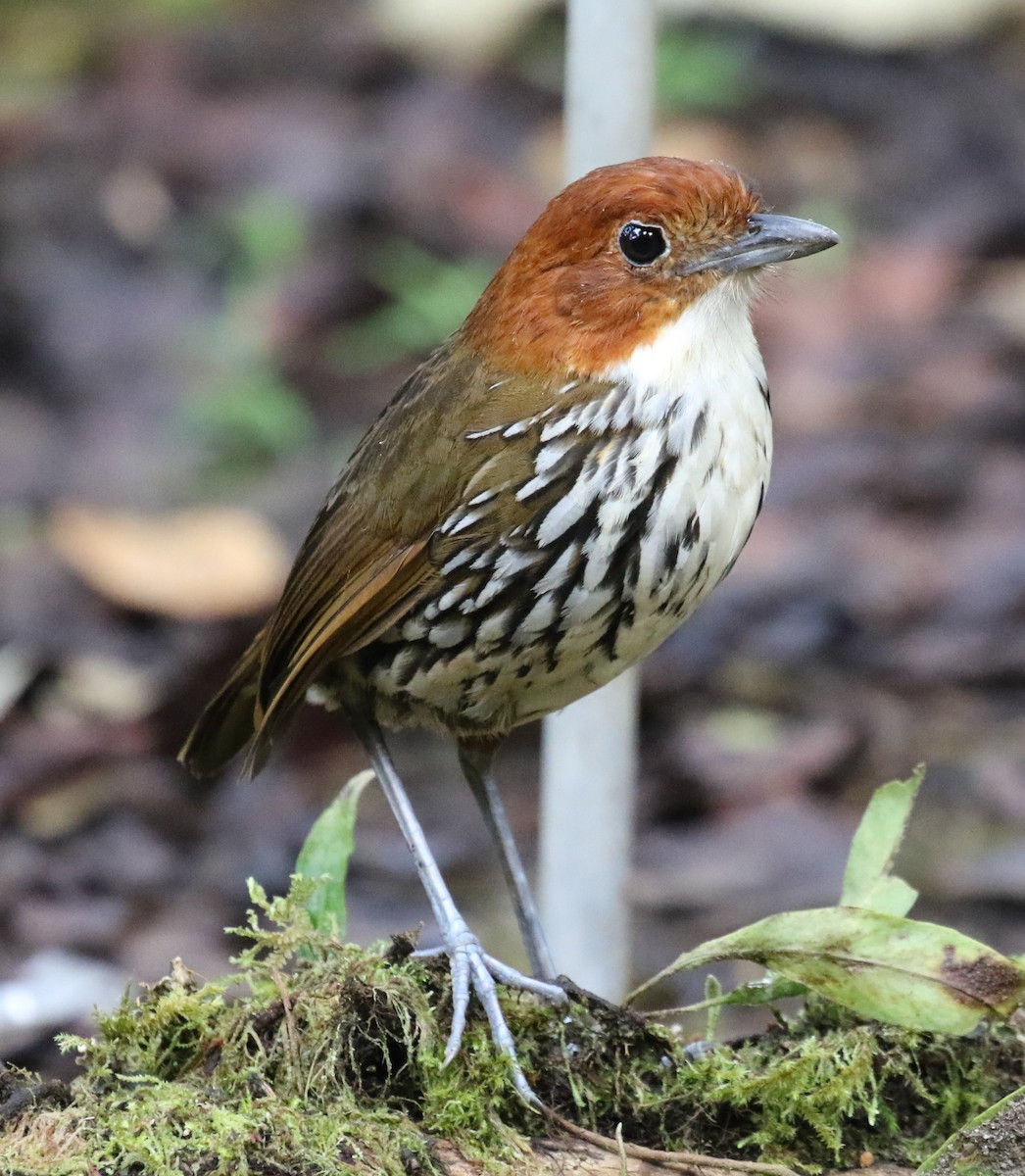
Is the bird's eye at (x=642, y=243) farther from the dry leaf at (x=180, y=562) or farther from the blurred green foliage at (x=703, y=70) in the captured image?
the blurred green foliage at (x=703, y=70)

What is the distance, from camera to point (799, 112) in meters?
9.94

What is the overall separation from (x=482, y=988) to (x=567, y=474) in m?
0.82

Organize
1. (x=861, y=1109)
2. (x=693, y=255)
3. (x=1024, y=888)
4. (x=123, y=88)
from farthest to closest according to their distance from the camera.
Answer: (x=123, y=88) < (x=1024, y=888) < (x=693, y=255) < (x=861, y=1109)

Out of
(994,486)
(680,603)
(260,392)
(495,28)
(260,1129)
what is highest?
(495,28)

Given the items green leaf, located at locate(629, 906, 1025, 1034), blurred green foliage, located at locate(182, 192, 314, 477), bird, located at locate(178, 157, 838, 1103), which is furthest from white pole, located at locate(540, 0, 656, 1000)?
blurred green foliage, located at locate(182, 192, 314, 477)

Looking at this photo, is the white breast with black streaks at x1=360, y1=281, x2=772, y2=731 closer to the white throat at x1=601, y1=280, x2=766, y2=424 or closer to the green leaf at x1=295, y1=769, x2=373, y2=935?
the white throat at x1=601, y1=280, x2=766, y2=424

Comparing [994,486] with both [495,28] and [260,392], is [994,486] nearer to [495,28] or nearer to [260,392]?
[260,392]

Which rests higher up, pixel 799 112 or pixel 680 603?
pixel 799 112

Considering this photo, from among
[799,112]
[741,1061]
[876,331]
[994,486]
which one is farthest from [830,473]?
[741,1061]

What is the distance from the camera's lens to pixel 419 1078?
9.57 feet

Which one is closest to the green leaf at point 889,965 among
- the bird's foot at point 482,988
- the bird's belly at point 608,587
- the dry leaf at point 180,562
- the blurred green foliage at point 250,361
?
the bird's foot at point 482,988

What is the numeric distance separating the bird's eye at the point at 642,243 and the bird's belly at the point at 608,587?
1.06 ft

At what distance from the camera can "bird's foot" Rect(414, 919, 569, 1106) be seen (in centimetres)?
292

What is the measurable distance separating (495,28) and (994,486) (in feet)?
15.0
